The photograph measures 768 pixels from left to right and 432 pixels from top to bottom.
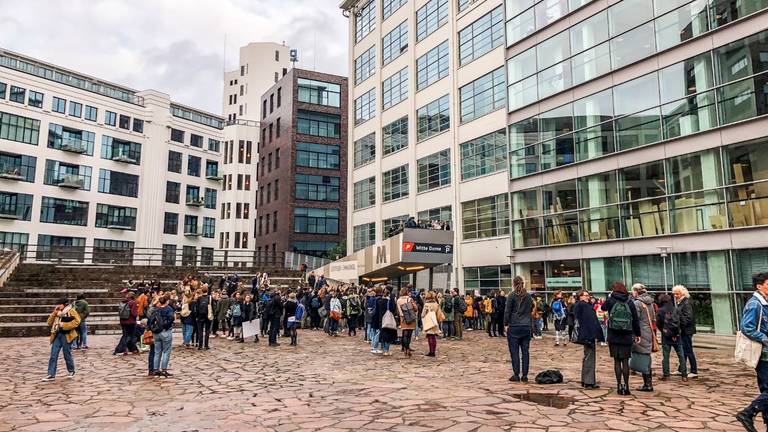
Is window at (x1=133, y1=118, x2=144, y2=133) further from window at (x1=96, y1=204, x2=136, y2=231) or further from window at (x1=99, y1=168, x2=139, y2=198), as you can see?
window at (x1=96, y1=204, x2=136, y2=231)

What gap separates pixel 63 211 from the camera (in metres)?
53.3

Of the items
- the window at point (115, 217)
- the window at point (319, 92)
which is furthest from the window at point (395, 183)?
the window at point (115, 217)

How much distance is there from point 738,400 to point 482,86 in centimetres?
2545

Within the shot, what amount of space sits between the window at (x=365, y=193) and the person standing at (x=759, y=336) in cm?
3708

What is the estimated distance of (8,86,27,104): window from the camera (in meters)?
49.7

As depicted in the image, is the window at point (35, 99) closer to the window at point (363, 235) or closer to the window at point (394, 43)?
the window at point (363, 235)

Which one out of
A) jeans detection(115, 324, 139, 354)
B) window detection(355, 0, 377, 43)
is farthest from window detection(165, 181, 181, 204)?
jeans detection(115, 324, 139, 354)

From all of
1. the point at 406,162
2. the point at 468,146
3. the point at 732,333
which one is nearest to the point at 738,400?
the point at 732,333

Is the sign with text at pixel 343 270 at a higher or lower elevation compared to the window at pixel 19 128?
lower

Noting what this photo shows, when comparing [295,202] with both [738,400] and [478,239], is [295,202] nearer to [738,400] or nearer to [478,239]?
[478,239]

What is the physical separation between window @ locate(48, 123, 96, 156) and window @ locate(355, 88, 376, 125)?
30278mm

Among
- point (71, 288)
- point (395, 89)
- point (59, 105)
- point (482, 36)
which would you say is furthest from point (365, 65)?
point (59, 105)

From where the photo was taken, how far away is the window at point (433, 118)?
35.0 meters

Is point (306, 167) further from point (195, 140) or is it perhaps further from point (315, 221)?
point (195, 140)
